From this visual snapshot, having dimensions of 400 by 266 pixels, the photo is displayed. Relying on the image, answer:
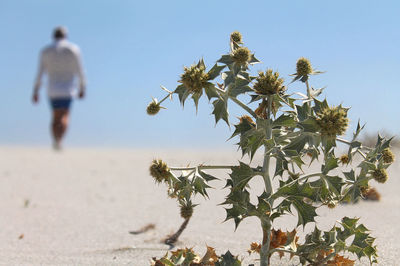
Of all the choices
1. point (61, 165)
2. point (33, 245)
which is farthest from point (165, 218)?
point (61, 165)

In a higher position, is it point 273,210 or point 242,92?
point 242,92

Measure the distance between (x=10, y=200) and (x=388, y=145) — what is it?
4600 millimetres

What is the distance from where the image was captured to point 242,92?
2.00m

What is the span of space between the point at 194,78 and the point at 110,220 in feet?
10.0

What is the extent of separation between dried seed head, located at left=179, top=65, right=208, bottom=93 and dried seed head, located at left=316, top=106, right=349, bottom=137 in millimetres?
475

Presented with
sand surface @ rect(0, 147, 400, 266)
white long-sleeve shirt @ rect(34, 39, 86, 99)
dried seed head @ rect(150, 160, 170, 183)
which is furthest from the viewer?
white long-sleeve shirt @ rect(34, 39, 86, 99)

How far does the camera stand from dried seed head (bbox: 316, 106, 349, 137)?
187cm

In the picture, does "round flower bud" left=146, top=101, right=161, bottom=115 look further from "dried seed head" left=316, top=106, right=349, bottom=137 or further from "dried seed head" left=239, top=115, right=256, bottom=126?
"dried seed head" left=316, top=106, right=349, bottom=137

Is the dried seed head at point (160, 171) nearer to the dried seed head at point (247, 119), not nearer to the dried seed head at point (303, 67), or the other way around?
the dried seed head at point (247, 119)

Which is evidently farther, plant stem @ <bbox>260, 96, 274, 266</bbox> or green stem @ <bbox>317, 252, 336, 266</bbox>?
green stem @ <bbox>317, 252, 336, 266</bbox>

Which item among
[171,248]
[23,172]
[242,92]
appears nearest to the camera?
[242,92]

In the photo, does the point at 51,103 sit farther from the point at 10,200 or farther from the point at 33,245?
the point at 33,245

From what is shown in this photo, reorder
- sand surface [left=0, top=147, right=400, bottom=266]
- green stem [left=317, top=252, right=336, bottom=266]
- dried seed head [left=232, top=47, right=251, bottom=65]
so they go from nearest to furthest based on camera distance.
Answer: dried seed head [left=232, top=47, right=251, bottom=65] → green stem [left=317, top=252, right=336, bottom=266] → sand surface [left=0, top=147, right=400, bottom=266]

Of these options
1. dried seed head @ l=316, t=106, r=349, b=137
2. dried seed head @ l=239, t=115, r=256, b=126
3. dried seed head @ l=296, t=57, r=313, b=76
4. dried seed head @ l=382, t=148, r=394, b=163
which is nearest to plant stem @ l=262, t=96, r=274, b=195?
dried seed head @ l=239, t=115, r=256, b=126
